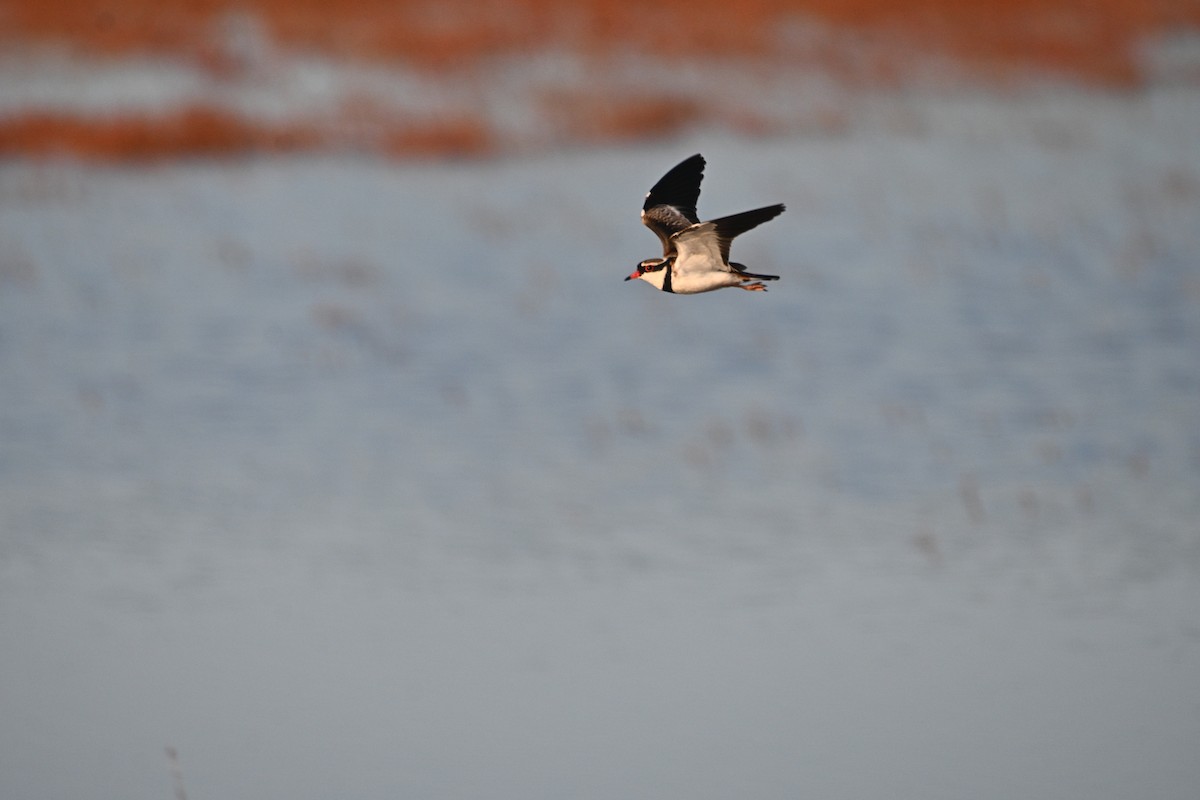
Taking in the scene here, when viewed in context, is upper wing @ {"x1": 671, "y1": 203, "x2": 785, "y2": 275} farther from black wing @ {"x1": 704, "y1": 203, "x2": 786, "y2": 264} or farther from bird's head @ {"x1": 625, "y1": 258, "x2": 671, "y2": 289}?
bird's head @ {"x1": 625, "y1": 258, "x2": 671, "y2": 289}

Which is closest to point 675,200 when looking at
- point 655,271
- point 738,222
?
point 655,271

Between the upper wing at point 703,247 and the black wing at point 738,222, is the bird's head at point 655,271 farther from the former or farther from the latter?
the black wing at point 738,222

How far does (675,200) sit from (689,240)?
51 cm

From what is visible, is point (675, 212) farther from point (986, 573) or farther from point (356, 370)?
point (356, 370)

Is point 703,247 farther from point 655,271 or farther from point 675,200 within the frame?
point 675,200

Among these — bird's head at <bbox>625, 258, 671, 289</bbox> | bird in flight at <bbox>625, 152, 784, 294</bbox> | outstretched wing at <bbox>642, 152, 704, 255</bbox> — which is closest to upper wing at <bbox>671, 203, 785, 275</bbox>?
bird in flight at <bbox>625, 152, 784, 294</bbox>

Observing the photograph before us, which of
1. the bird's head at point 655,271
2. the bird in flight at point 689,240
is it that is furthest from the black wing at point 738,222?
the bird's head at point 655,271

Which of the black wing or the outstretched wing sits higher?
the outstretched wing

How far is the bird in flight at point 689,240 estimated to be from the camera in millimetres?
6395

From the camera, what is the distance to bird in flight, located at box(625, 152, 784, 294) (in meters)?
6.39

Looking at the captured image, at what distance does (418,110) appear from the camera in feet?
65.8

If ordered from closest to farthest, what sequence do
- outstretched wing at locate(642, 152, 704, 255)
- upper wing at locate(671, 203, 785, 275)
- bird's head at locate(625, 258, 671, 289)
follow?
upper wing at locate(671, 203, 785, 275) → bird's head at locate(625, 258, 671, 289) → outstretched wing at locate(642, 152, 704, 255)

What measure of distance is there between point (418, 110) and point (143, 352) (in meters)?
6.94

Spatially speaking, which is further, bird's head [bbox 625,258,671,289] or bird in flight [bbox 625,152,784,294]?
bird's head [bbox 625,258,671,289]
